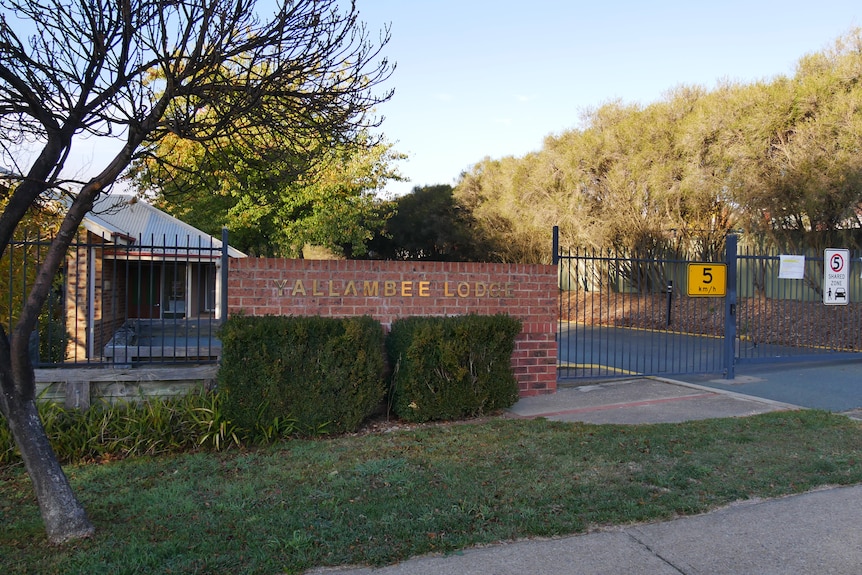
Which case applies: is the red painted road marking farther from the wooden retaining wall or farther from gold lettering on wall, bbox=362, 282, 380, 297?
the wooden retaining wall

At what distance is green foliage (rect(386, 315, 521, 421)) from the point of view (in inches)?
285

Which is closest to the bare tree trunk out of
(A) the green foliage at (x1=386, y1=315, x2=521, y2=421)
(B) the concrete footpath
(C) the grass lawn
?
(C) the grass lawn

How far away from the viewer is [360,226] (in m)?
23.6

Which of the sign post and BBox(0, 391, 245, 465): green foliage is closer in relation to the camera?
BBox(0, 391, 245, 465): green foliage

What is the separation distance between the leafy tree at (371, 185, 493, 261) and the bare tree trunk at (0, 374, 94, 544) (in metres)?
30.5

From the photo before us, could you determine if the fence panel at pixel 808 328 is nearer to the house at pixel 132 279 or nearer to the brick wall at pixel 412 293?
the brick wall at pixel 412 293

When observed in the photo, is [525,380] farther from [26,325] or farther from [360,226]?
[360,226]

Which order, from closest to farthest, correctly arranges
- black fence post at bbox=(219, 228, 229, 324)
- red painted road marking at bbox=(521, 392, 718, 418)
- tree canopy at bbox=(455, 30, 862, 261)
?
black fence post at bbox=(219, 228, 229, 324)
red painted road marking at bbox=(521, 392, 718, 418)
tree canopy at bbox=(455, 30, 862, 261)

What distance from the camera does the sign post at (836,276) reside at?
11.6 m

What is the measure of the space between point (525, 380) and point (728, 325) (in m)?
3.87

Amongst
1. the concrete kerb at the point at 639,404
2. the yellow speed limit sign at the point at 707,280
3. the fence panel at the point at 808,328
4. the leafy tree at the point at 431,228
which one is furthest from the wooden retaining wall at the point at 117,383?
the leafy tree at the point at 431,228

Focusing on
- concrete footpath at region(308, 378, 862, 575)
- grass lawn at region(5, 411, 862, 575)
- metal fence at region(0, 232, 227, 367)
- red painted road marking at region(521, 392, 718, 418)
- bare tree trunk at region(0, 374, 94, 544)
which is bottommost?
concrete footpath at region(308, 378, 862, 575)

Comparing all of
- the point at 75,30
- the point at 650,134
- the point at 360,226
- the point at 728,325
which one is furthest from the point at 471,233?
the point at 75,30

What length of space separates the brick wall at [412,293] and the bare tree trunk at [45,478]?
319 centimetres
